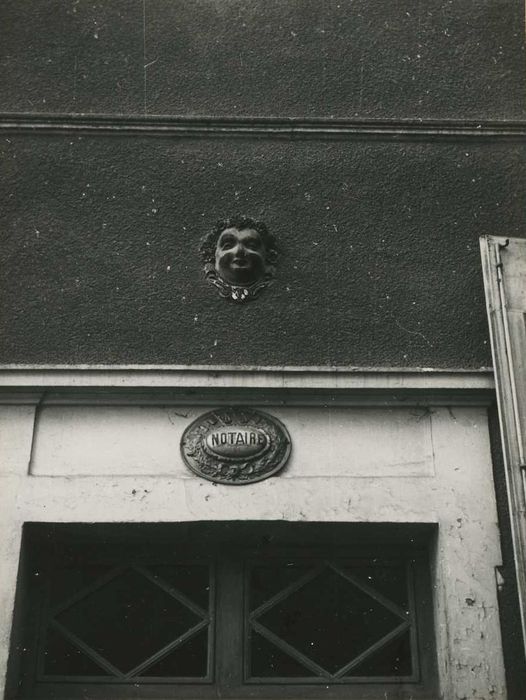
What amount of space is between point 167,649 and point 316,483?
1129 mm

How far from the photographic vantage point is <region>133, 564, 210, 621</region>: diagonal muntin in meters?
4.71

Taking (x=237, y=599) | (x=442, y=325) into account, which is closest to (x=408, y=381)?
(x=442, y=325)

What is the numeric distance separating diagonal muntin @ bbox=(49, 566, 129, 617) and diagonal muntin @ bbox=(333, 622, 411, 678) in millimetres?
1236

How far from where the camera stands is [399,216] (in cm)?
527

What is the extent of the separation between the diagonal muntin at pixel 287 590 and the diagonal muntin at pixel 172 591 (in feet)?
0.85

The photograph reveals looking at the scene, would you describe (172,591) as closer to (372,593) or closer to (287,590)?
(287,590)

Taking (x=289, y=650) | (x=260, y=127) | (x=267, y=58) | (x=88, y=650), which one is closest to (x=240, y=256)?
(x=260, y=127)

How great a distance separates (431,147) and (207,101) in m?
1.38

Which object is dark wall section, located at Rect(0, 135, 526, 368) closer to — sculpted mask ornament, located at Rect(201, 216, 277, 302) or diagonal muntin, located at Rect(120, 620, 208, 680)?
sculpted mask ornament, located at Rect(201, 216, 277, 302)

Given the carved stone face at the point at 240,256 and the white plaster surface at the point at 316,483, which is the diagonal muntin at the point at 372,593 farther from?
the carved stone face at the point at 240,256

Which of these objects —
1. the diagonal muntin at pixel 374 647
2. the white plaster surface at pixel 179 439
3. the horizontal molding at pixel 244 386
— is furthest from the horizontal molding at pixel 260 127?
the diagonal muntin at pixel 374 647

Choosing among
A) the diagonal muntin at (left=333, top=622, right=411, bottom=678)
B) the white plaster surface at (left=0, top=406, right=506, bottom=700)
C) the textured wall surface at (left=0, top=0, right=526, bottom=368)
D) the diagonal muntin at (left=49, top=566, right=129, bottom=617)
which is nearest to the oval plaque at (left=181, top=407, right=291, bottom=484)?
the white plaster surface at (left=0, top=406, right=506, bottom=700)

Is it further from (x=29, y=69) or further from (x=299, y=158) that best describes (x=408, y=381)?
(x=29, y=69)

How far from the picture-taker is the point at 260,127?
17.8ft
